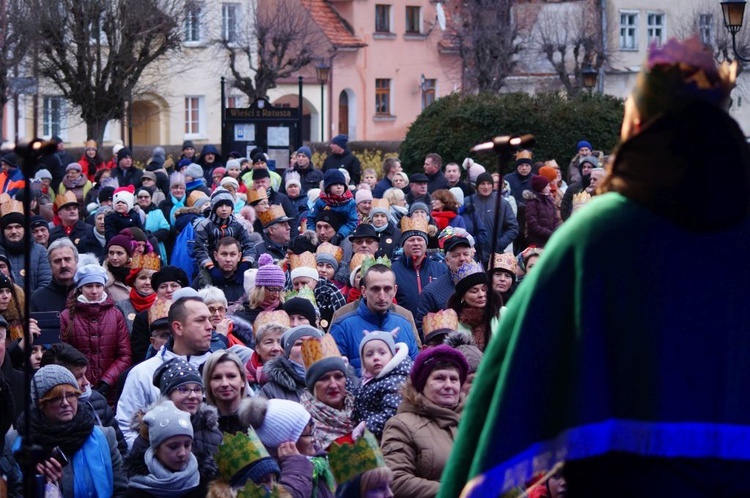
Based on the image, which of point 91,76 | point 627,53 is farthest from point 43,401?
point 627,53

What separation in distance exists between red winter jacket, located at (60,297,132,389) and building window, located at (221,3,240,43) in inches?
1547

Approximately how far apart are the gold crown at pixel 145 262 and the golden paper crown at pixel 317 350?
404 centimetres

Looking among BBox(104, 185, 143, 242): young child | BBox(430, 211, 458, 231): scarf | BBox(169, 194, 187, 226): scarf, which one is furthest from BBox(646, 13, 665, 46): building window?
BBox(104, 185, 143, 242): young child

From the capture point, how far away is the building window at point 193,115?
175 feet

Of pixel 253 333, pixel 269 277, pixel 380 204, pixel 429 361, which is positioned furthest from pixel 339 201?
pixel 429 361

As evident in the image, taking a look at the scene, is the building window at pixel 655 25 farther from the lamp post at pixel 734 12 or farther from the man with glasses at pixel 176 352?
the man with glasses at pixel 176 352

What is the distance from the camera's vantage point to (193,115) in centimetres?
5369

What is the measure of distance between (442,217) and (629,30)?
4381 centimetres

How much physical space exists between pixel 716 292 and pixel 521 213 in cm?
1505

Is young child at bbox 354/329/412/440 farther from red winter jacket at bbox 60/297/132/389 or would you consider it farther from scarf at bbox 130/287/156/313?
scarf at bbox 130/287/156/313

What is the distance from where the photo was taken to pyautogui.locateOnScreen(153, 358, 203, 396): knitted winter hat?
23.2ft

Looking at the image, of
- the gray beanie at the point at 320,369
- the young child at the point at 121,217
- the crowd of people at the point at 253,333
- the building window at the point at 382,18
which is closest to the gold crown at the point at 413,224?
the crowd of people at the point at 253,333

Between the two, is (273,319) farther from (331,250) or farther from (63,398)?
(331,250)

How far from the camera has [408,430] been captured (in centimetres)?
666
